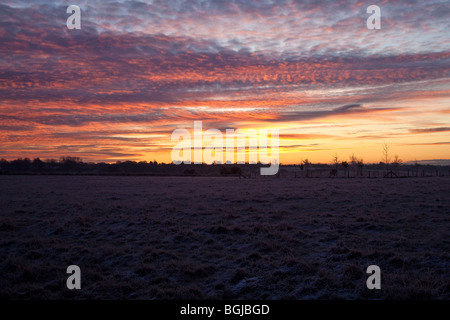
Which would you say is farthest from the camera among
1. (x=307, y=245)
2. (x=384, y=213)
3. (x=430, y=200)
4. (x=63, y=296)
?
(x=430, y=200)

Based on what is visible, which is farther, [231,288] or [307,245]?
[307,245]

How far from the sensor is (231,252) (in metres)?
12.5

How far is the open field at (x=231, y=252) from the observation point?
29.2ft

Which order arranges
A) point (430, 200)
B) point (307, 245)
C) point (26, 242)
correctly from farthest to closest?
1. point (430, 200)
2. point (26, 242)
3. point (307, 245)

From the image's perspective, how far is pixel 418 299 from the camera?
7.68m

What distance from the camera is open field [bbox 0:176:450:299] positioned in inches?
351

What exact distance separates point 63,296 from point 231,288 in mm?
4524

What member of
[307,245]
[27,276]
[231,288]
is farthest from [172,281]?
[307,245]
